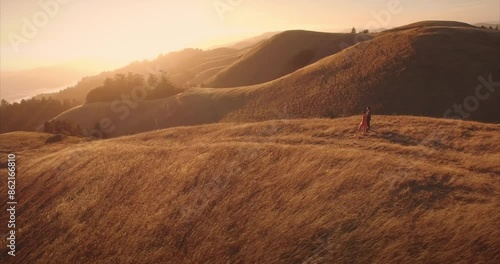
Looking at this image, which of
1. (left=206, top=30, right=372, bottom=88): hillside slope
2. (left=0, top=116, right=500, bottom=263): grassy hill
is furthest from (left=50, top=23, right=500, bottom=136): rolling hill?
(left=206, top=30, right=372, bottom=88): hillside slope

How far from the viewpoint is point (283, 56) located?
85.8 m

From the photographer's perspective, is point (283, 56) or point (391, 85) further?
point (283, 56)

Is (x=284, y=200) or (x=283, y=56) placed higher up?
(x=283, y=56)

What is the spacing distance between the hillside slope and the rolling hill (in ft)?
93.8

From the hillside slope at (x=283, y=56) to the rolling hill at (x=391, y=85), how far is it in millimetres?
28593

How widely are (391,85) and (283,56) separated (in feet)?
165

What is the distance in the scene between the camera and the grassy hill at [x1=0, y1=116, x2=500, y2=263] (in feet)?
36.7

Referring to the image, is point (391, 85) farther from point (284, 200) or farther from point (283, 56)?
point (283, 56)

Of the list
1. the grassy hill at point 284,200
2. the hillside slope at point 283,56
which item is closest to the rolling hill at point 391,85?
the grassy hill at point 284,200

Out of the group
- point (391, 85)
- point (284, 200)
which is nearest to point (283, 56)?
point (391, 85)

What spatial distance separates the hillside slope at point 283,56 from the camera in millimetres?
80438

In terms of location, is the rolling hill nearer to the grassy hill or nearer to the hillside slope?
the grassy hill

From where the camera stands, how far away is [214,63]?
554ft

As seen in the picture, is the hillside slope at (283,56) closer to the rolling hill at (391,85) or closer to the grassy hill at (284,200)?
the rolling hill at (391,85)
